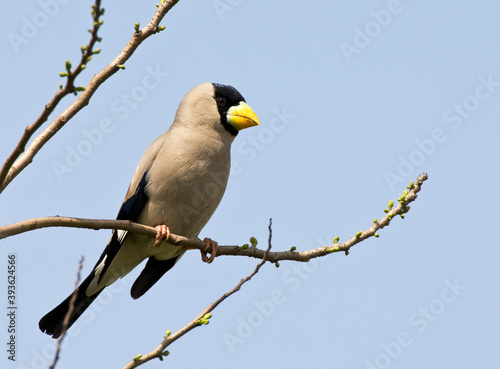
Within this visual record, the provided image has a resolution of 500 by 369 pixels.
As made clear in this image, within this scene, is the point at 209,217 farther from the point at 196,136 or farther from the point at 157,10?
the point at 157,10

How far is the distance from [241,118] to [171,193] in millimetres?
1230

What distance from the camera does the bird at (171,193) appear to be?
5.36 metres

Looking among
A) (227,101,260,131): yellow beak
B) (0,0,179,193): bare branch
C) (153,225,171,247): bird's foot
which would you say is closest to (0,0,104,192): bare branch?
(0,0,179,193): bare branch

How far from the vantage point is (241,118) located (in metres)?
6.06

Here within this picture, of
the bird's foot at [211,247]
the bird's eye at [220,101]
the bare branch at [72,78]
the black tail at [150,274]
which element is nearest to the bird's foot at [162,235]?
the bird's foot at [211,247]

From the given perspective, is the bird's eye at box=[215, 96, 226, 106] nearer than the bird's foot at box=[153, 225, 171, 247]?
No

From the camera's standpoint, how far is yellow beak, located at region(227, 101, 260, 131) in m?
6.03

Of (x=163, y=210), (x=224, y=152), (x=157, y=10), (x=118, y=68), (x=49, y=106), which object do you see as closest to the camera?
(x=49, y=106)

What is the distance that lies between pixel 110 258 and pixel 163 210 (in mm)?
703

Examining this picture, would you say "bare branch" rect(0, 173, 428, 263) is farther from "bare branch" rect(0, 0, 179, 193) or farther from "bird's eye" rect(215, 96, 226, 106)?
"bird's eye" rect(215, 96, 226, 106)

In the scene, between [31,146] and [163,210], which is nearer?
[31,146]

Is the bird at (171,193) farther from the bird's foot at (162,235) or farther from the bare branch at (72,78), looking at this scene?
the bare branch at (72,78)

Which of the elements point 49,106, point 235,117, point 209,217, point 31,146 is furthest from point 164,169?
point 49,106

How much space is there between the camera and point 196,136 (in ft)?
18.6
